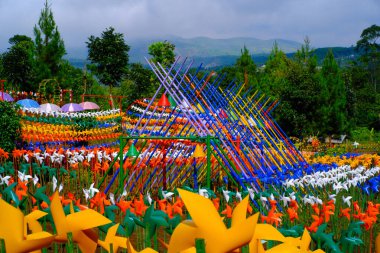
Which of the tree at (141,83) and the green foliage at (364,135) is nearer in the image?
the green foliage at (364,135)

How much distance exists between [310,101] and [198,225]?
67.7 feet

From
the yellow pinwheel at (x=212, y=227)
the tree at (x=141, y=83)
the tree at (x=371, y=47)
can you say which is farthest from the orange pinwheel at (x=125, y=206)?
the tree at (x=371, y=47)

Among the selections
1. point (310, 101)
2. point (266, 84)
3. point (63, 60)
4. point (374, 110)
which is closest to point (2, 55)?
point (63, 60)

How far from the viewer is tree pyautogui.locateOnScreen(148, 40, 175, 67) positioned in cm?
2959

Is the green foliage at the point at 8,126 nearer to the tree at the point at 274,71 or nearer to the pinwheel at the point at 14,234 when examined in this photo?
the pinwheel at the point at 14,234

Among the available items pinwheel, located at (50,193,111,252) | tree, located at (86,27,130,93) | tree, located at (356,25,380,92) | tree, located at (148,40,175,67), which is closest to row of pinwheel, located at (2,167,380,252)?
pinwheel, located at (50,193,111,252)

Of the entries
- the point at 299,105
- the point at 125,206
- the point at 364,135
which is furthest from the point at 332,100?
the point at 125,206

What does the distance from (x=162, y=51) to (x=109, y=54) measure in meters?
4.63

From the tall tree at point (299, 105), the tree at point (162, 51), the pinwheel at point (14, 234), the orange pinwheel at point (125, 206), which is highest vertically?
the tree at point (162, 51)

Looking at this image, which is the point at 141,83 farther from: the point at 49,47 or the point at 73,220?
the point at 73,220

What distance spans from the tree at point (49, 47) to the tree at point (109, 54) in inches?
116

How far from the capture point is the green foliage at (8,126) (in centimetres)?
1098

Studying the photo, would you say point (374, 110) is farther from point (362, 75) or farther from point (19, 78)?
point (19, 78)

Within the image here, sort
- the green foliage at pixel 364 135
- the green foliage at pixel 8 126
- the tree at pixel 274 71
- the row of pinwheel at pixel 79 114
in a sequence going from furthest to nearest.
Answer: the green foliage at pixel 364 135 < the tree at pixel 274 71 < the row of pinwheel at pixel 79 114 < the green foliage at pixel 8 126
